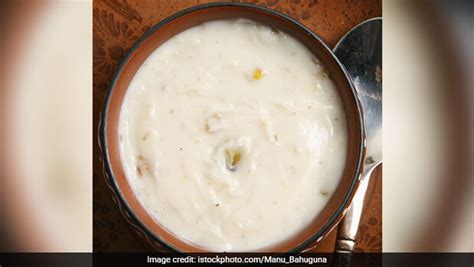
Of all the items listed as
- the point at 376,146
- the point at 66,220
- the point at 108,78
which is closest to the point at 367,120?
the point at 376,146

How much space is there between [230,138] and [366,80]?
327mm

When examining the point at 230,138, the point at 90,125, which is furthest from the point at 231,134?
the point at 90,125

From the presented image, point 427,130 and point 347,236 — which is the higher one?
point 427,130

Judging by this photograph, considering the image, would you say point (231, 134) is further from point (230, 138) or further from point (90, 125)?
point (90, 125)

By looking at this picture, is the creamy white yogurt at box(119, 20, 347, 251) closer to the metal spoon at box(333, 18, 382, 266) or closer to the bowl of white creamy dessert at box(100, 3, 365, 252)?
the bowl of white creamy dessert at box(100, 3, 365, 252)

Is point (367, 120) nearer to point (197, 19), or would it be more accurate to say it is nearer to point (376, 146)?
point (376, 146)

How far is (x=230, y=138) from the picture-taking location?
97 cm

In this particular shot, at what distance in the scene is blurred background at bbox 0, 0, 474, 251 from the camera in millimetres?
1095

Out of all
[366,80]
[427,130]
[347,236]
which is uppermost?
[366,80]

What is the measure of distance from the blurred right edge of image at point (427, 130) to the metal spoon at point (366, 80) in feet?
0.07

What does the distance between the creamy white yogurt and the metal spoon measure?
0.38ft

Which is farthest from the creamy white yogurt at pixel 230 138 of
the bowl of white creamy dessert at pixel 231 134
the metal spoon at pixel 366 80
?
the metal spoon at pixel 366 80

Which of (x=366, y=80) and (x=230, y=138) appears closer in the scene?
(x=230, y=138)

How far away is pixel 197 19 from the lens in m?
1.00
